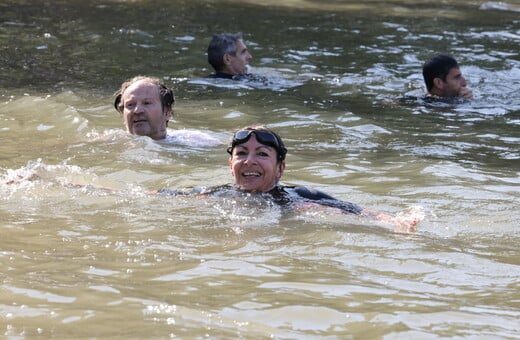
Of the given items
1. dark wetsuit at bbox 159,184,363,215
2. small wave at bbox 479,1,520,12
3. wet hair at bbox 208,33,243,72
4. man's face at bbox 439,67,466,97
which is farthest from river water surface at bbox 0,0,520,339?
small wave at bbox 479,1,520,12

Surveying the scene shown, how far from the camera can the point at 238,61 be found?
50.0 ft

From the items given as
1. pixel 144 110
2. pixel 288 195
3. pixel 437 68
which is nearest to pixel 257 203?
pixel 288 195

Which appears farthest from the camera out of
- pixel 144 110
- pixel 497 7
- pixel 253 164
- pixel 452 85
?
pixel 497 7

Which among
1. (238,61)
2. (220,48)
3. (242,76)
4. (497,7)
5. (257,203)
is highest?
(497,7)

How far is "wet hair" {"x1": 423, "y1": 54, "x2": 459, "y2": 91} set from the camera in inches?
559

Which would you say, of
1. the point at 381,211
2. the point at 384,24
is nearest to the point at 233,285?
the point at 381,211

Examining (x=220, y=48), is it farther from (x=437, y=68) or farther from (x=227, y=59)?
(x=437, y=68)

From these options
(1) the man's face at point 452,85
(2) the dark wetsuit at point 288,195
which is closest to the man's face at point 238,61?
(1) the man's face at point 452,85

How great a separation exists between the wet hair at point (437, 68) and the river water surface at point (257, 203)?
0.51 metres

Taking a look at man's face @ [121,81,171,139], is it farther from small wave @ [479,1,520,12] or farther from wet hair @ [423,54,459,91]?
small wave @ [479,1,520,12]

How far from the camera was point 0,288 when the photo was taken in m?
5.88

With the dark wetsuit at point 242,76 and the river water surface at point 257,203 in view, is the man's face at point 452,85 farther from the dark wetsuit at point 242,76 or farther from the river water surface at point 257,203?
the dark wetsuit at point 242,76

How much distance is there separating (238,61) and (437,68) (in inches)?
116

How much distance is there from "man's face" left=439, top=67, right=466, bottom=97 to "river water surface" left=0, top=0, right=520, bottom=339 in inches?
14.6
